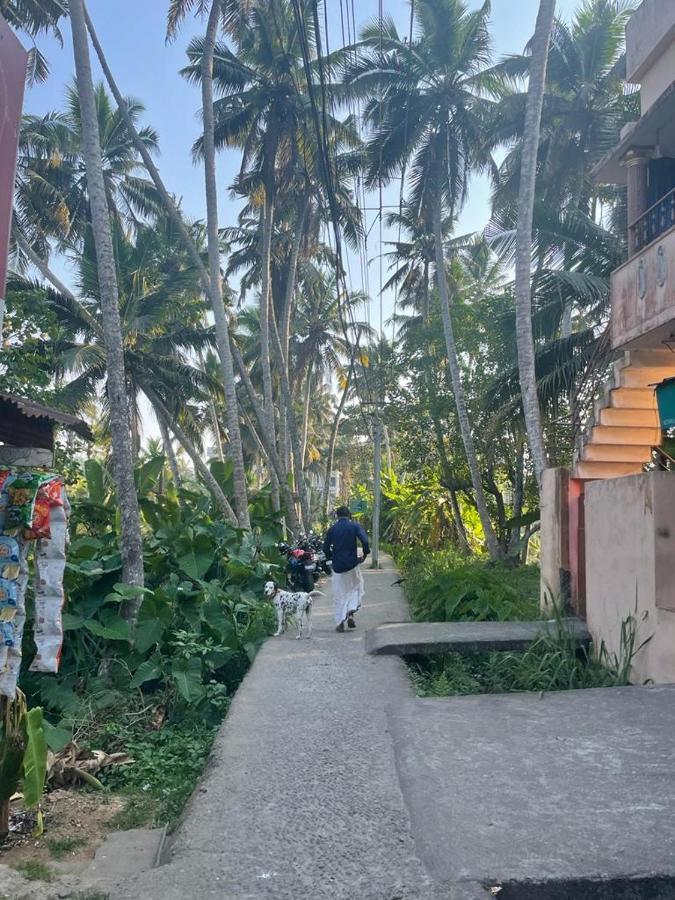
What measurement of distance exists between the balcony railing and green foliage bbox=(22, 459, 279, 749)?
6.58m

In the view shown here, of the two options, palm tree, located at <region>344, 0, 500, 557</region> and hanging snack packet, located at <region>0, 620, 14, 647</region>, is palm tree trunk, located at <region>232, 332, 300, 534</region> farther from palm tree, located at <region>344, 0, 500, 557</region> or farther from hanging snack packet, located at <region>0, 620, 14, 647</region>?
hanging snack packet, located at <region>0, 620, 14, 647</region>

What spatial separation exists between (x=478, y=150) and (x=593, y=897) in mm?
19427

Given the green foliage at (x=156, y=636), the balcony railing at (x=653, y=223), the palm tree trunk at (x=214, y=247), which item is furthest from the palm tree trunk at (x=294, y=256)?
the balcony railing at (x=653, y=223)

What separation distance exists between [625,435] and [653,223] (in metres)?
2.68

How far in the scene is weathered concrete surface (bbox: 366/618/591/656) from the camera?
26.9 feet

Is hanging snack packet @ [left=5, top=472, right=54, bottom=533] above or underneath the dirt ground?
above

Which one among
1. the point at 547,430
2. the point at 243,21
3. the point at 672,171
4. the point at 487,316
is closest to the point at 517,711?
the point at 672,171

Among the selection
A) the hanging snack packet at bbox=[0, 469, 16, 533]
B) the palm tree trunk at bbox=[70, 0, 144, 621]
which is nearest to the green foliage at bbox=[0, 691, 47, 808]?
the hanging snack packet at bbox=[0, 469, 16, 533]

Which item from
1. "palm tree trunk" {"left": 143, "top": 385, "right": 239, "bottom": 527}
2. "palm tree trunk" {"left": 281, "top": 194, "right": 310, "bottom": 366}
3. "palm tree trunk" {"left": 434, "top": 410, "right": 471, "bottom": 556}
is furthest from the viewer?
"palm tree trunk" {"left": 281, "top": 194, "right": 310, "bottom": 366}

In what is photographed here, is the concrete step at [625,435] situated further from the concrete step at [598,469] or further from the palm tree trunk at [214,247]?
the palm tree trunk at [214,247]

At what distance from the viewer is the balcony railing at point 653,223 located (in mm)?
8828

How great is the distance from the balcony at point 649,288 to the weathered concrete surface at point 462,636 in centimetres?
332

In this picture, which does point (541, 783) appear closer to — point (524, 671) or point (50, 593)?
point (524, 671)

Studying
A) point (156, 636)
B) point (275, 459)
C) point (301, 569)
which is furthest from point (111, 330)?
point (275, 459)
